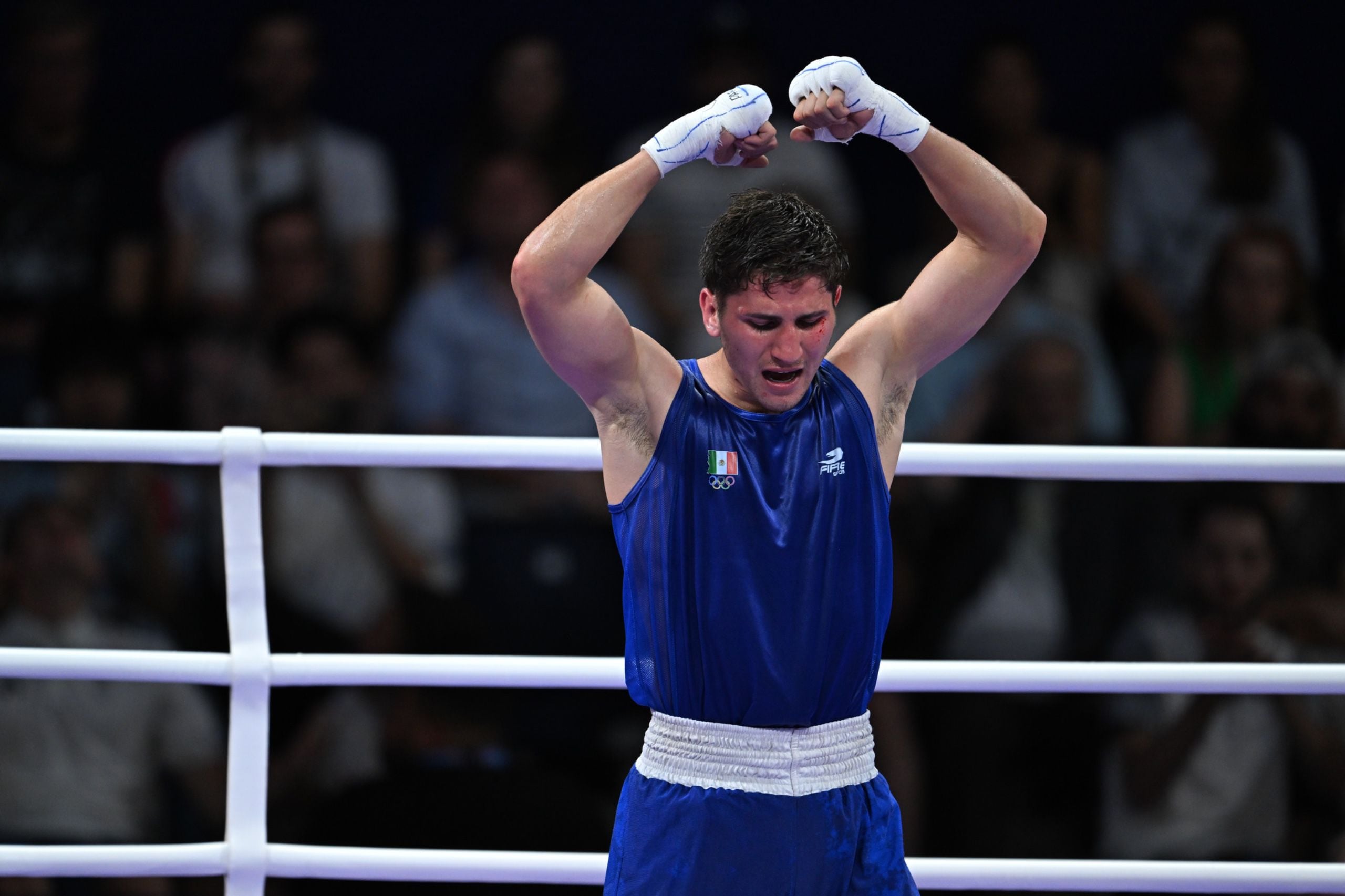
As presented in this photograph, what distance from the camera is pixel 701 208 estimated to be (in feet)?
16.6

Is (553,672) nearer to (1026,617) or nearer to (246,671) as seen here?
(246,671)

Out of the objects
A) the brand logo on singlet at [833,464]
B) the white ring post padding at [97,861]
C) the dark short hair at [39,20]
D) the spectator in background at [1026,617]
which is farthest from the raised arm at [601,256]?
the dark short hair at [39,20]

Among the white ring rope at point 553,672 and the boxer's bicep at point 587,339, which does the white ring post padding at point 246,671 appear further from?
the boxer's bicep at point 587,339

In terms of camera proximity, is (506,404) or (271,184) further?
(271,184)

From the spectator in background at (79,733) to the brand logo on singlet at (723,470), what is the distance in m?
2.54

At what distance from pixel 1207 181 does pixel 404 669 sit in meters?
3.92

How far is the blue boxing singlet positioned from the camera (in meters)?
2.13

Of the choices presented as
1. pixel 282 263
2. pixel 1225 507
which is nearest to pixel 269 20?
pixel 282 263

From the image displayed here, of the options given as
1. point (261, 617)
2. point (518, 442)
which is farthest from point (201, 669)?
point (518, 442)

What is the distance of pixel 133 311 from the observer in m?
4.92

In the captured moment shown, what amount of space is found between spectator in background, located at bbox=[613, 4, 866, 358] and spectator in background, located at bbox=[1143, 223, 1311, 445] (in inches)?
42.3

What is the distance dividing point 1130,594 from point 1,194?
3881 millimetres

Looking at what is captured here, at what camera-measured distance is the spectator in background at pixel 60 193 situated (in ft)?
16.1

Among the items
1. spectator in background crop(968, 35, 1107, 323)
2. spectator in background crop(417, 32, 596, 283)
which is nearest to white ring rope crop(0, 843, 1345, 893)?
spectator in background crop(417, 32, 596, 283)
